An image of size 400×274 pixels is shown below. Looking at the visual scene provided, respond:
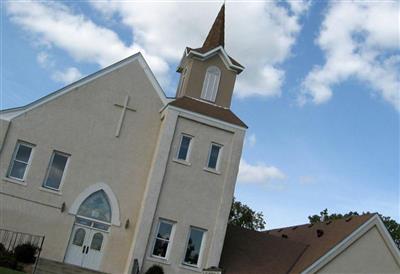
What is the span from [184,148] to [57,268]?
8.51 m

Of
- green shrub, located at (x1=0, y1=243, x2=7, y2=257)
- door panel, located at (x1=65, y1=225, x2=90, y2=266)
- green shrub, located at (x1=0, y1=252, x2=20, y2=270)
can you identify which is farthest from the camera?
door panel, located at (x1=65, y1=225, x2=90, y2=266)

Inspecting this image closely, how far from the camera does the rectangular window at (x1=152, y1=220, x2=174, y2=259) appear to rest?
85.5 ft

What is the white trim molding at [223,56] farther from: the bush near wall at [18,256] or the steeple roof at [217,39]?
the bush near wall at [18,256]

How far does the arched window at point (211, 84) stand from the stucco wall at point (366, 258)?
1088 centimetres

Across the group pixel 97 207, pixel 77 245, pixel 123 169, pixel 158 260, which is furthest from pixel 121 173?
pixel 158 260

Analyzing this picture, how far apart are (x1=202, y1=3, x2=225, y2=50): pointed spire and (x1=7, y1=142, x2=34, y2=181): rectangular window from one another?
38.6 feet

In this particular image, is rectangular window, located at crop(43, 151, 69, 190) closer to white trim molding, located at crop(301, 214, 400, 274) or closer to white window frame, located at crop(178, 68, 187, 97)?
white window frame, located at crop(178, 68, 187, 97)

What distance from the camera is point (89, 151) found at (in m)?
26.9

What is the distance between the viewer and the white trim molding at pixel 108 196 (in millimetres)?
26062

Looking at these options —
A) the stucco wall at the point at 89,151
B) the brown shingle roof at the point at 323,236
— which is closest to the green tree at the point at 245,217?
the brown shingle roof at the point at 323,236

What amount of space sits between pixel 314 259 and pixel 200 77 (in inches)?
457

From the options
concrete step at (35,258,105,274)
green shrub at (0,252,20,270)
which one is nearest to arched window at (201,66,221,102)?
concrete step at (35,258,105,274)

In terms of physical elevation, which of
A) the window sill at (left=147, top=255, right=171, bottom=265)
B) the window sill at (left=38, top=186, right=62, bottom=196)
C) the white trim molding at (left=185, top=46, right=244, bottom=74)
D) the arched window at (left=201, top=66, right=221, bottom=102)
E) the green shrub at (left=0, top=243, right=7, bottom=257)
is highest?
the white trim molding at (left=185, top=46, right=244, bottom=74)

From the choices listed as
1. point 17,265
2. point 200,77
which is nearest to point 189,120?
point 200,77
